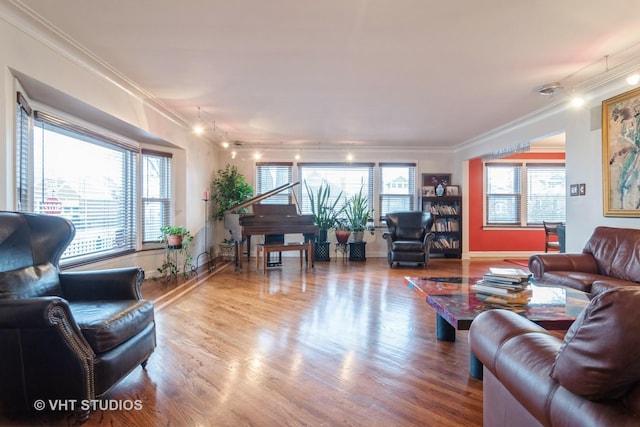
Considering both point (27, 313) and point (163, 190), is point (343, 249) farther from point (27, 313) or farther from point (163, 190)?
point (27, 313)

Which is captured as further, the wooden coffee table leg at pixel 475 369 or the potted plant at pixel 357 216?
the potted plant at pixel 357 216

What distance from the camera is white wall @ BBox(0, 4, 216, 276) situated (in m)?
2.34

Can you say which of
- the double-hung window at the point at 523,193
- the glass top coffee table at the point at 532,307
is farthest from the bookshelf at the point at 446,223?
the glass top coffee table at the point at 532,307

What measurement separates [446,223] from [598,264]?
12.2 feet

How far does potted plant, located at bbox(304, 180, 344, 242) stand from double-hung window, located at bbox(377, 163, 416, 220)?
1.01 m

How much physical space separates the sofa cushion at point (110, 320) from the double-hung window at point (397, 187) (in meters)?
5.74

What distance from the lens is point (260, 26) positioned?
96.8 inches

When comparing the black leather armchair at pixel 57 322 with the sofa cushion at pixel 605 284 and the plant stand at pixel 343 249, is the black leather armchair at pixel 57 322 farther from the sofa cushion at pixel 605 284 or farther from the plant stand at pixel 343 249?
the plant stand at pixel 343 249

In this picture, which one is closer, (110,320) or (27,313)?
(27,313)

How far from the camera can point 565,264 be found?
132 inches

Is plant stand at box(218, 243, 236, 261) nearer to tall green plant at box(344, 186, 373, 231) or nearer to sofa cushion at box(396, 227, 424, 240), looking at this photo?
tall green plant at box(344, 186, 373, 231)

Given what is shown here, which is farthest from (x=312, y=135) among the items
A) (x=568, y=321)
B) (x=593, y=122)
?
(x=568, y=321)

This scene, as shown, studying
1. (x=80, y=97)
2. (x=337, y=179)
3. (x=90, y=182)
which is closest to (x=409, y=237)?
(x=337, y=179)

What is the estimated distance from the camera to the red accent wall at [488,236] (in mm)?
7113
